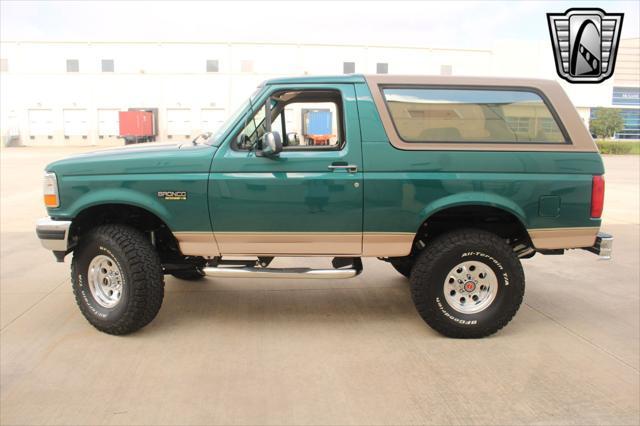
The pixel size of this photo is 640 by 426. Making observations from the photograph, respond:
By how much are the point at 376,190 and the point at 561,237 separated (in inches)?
63.1

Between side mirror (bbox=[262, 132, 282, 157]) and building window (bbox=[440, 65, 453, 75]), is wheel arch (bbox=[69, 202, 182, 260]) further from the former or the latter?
building window (bbox=[440, 65, 453, 75])

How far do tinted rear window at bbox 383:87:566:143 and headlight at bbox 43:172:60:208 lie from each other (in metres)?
2.87

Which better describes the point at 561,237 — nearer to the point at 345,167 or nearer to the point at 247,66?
the point at 345,167

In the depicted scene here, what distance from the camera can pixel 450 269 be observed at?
438 centimetres

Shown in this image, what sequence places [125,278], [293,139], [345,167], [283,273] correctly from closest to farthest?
[345,167] → [125,278] → [283,273] → [293,139]

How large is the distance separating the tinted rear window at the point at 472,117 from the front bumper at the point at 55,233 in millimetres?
2875

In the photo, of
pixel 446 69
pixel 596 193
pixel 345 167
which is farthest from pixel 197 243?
pixel 446 69

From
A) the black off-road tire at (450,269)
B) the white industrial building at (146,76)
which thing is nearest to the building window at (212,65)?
the white industrial building at (146,76)

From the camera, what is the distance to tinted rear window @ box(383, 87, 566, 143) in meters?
4.39

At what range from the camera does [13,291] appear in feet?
18.5

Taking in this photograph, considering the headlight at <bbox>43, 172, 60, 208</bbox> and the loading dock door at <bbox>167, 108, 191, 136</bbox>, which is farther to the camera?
the loading dock door at <bbox>167, 108, 191, 136</bbox>

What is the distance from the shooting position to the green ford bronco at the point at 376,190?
4309 millimetres

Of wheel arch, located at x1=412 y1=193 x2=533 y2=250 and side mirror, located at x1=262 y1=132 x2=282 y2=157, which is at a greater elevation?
side mirror, located at x1=262 y1=132 x2=282 y2=157

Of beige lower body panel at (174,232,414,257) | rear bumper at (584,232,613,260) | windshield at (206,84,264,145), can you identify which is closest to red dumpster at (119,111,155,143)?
windshield at (206,84,264,145)
